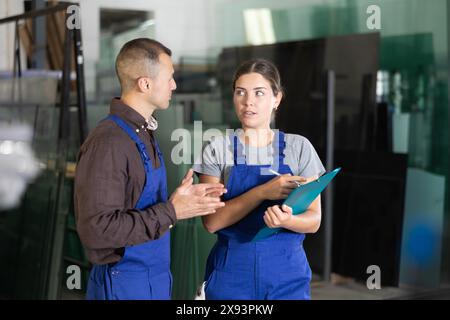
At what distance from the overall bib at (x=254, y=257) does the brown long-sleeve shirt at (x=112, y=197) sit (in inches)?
8.3

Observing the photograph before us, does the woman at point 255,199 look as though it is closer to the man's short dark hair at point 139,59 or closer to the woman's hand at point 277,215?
the woman's hand at point 277,215

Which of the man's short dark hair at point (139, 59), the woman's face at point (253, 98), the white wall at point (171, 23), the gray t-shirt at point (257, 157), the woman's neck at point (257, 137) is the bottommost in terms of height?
the gray t-shirt at point (257, 157)

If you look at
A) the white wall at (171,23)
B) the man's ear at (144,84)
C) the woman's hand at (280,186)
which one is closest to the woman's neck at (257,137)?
the woman's hand at (280,186)

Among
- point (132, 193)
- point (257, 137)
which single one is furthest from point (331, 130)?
point (132, 193)

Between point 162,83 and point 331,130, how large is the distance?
7.52 feet

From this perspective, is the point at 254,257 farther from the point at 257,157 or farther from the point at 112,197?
the point at 112,197

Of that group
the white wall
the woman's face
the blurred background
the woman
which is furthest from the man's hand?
the white wall

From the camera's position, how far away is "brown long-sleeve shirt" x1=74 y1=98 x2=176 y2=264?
52.9 inches

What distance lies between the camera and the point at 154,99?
145 cm

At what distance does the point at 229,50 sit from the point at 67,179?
5.40 feet

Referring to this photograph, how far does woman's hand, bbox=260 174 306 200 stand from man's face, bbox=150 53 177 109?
290mm

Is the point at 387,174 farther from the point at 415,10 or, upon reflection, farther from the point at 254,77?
the point at 254,77

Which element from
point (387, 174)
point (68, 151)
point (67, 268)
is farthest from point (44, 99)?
point (387, 174)

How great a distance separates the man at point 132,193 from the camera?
135cm
